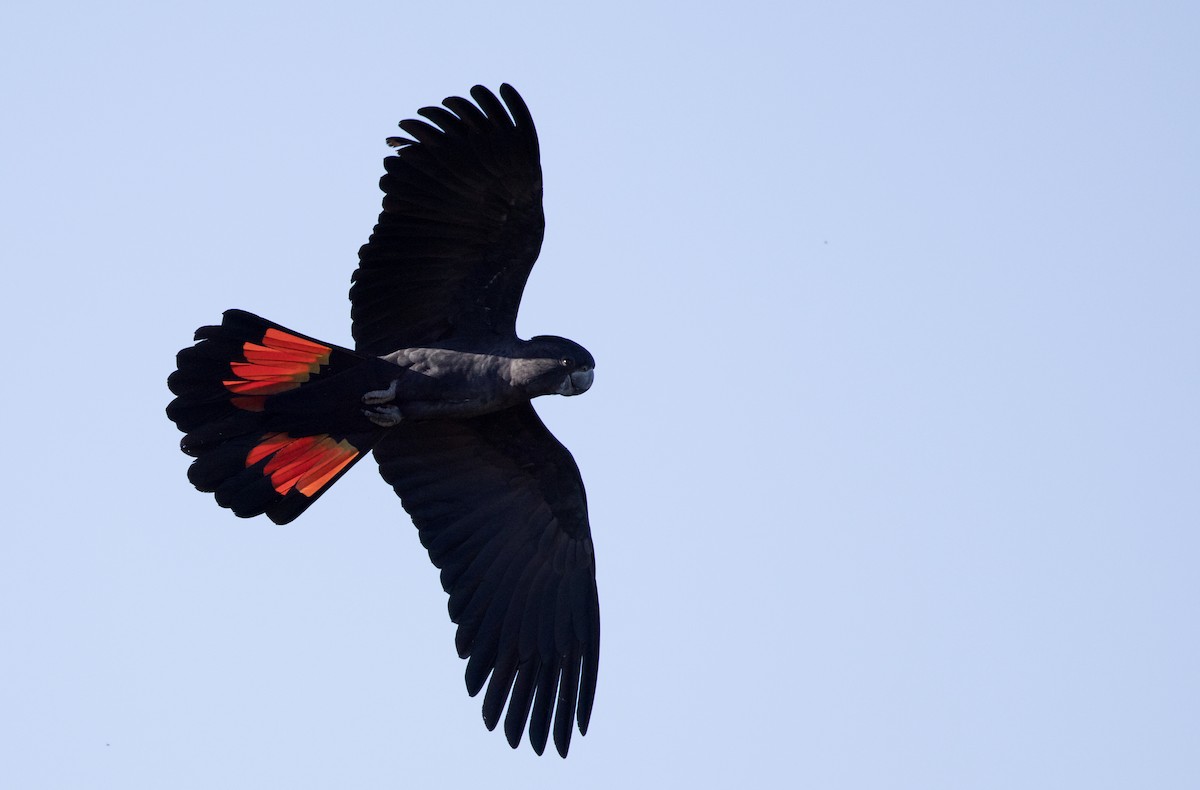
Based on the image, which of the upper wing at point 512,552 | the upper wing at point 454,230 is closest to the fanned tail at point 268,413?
the upper wing at point 454,230

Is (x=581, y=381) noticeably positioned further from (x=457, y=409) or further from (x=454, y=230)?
(x=454, y=230)

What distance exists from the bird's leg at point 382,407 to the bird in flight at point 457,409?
1 centimetres

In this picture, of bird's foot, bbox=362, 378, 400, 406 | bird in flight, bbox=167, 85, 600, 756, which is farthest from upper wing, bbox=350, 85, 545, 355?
bird's foot, bbox=362, 378, 400, 406

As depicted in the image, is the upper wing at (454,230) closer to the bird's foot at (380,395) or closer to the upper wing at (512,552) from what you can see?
the bird's foot at (380,395)

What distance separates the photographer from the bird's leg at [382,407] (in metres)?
10.0

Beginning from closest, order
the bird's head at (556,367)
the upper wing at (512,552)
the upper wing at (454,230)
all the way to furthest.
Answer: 1. the upper wing at (454,230)
2. the bird's head at (556,367)
3. the upper wing at (512,552)

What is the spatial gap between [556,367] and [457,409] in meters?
0.64

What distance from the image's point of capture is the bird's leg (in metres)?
10.0

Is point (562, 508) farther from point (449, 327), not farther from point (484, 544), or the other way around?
point (449, 327)

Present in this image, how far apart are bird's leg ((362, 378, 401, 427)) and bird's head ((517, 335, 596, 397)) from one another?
0.74 m

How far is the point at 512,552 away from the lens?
10.8 m

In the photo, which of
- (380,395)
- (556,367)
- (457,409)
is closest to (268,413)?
(380,395)

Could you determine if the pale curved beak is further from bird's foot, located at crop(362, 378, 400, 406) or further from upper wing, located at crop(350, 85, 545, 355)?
bird's foot, located at crop(362, 378, 400, 406)

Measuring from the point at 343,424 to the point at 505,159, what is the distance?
1.84 m
